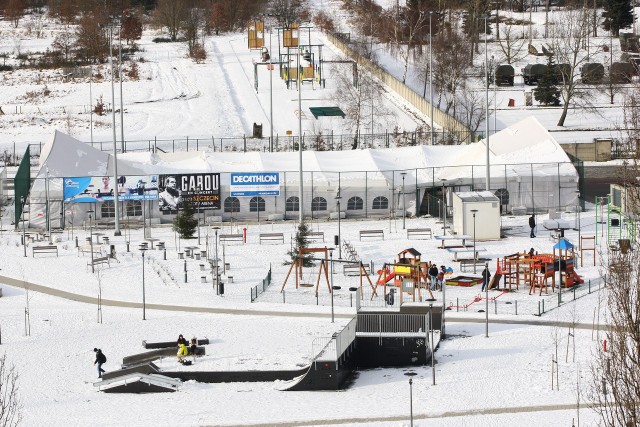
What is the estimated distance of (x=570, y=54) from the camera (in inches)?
4638

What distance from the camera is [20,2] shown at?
493 feet

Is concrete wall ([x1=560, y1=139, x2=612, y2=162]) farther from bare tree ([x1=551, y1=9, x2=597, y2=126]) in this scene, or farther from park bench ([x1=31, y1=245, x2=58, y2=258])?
park bench ([x1=31, y1=245, x2=58, y2=258])

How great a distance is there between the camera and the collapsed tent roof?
76250 mm

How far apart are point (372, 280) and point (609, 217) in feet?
43.2

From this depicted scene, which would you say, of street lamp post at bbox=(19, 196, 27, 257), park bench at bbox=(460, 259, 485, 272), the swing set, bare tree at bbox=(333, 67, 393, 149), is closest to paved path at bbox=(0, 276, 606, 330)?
the swing set

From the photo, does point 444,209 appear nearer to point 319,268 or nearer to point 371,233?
point 371,233

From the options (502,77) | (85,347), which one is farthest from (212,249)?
(502,77)

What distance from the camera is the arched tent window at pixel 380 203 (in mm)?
75625

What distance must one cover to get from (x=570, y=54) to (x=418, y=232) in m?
52.5

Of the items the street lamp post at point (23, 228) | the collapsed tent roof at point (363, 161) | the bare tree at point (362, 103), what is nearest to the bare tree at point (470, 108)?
the bare tree at point (362, 103)

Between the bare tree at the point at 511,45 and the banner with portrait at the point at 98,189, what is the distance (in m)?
49.3

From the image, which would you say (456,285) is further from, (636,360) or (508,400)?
(636,360)

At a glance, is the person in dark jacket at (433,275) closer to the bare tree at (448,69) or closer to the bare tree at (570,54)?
the bare tree at (448,69)

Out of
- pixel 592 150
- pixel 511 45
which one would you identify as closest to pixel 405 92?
pixel 511 45
